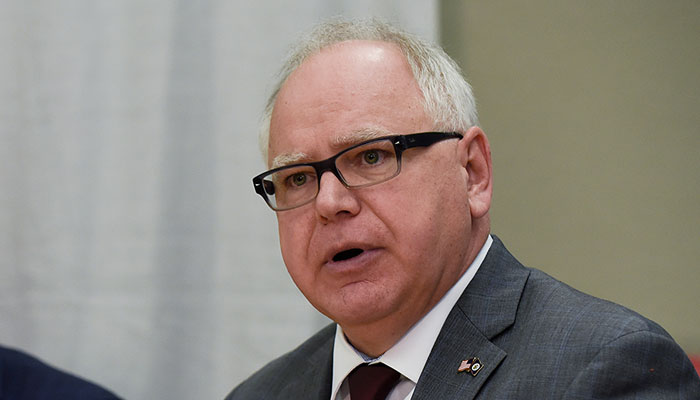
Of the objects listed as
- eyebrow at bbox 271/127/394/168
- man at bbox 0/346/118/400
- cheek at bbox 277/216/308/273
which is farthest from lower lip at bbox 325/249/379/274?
man at bbox 0/346/118/400

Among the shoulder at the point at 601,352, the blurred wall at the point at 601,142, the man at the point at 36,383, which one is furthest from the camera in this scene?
the blurred wall at the point at 601,142

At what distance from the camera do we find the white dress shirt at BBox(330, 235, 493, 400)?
145cm

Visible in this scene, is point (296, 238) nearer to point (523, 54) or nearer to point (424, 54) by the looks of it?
point (424, 54)

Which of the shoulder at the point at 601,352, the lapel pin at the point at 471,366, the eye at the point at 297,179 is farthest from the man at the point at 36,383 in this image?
the shoulder at the point at 601,352

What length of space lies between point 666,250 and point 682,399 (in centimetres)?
127

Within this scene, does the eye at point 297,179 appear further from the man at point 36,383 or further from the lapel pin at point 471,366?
the man at point 36,383

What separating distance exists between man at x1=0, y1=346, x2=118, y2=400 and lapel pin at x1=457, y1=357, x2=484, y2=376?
51.3 inches

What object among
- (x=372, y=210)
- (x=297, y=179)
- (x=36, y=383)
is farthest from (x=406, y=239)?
(x=36, y=383)

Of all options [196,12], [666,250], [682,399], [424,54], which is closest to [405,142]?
[424,54]

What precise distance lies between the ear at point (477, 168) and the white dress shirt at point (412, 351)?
0.35 feet

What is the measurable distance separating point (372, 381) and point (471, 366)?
23 centimetres

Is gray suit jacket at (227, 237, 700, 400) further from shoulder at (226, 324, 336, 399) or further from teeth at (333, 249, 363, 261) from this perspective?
Answer: shoulder at (226, 324, 336, 399)

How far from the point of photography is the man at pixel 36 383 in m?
2.16

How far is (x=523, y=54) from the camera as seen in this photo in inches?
101
